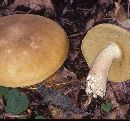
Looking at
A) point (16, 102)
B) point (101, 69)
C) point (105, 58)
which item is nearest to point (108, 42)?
point (105, 58)

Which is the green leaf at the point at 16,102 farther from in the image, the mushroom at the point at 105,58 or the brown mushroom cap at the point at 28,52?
the mushroom at the point at 105,58

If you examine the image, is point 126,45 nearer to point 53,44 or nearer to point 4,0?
point 53,44

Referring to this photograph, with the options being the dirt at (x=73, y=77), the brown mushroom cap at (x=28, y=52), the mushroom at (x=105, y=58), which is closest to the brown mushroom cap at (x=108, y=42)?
the mushroom at (x=105, y=58)

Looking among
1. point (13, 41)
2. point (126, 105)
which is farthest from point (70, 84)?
point (13, 41)

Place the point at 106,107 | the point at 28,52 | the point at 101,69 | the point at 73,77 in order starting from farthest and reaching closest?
the point at 73,77
the point at 106,107
the point at 101,69
the point at 28,52

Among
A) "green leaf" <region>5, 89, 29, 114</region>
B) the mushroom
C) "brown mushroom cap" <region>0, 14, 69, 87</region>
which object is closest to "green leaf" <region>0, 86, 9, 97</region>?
"green leaf" <region>5, 89, 29, 114</region>

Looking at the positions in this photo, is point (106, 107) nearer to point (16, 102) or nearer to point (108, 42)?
point (108, 42)
